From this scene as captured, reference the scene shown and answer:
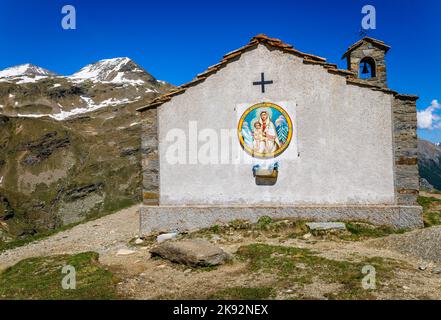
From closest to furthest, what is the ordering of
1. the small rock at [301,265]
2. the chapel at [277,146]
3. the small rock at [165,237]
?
1. the small rock at [301,265]
2. the chapel at [277,146]
3. the small rock at [165,237]

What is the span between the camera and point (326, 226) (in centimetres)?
1159

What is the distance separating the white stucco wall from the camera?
1195cm

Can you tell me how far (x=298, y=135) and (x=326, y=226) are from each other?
11.1ft

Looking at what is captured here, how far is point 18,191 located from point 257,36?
157125 mm

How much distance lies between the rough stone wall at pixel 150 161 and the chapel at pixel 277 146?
4cm

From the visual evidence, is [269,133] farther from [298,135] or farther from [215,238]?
[215,238]

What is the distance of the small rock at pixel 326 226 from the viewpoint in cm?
1150

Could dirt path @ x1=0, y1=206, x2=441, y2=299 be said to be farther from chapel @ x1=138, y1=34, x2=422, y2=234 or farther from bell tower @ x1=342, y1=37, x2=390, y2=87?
bell tower @ x1=342, y1=37, x2=390, y2=87

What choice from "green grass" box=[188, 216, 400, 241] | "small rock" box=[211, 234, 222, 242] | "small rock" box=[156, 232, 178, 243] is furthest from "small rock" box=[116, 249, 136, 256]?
"small rock" box=[211, 234, 222, 242]

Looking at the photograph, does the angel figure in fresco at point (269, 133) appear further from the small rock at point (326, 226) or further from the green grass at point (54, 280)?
the green grass at point (54, 280)

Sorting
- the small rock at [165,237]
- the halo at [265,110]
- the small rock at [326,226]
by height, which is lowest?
the small rock at [165,237]

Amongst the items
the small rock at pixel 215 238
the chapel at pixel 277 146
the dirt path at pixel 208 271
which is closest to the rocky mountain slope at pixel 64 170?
the dirt path at pixel 208 271

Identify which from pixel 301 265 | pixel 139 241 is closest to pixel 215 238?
pixel 139 241

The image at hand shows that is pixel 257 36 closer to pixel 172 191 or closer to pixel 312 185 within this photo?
pixel 312 185
